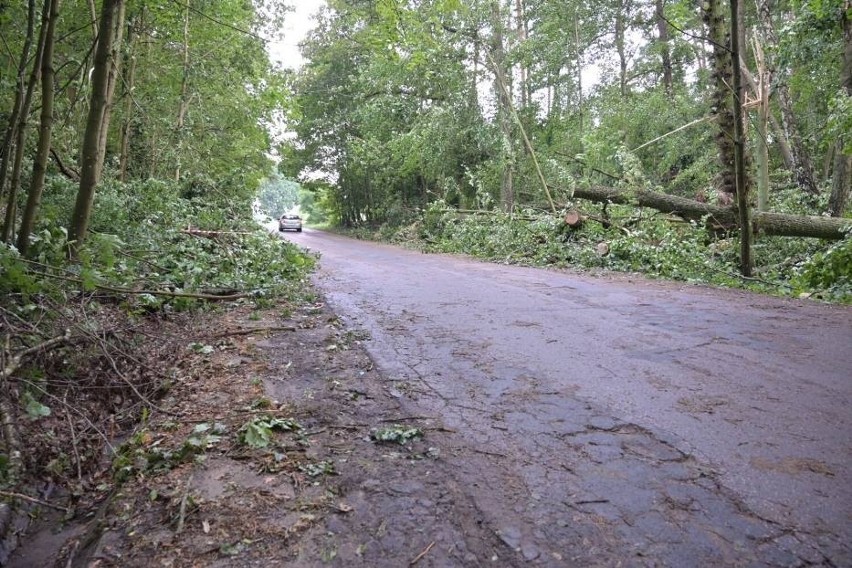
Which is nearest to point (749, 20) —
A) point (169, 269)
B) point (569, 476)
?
point (169, 269)

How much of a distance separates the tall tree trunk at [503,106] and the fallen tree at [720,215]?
4.34 m

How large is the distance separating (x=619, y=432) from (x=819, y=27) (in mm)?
11661

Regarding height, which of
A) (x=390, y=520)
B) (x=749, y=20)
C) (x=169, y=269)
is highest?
(x=749, y=20)

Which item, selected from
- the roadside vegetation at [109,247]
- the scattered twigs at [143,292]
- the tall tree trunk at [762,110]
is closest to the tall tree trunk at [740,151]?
the tall tree trunk at [762,110]

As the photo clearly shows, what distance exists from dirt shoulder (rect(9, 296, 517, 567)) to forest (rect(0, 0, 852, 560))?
0.60m

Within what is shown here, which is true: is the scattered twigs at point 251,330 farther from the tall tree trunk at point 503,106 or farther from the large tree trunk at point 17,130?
the tall tree trunk at point 503,106

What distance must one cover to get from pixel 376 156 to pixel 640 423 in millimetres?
20473

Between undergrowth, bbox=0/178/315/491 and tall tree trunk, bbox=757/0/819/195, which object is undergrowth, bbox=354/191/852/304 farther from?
undergrowth, bbox=0/178/315/491

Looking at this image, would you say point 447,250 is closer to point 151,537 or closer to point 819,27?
point 819,27

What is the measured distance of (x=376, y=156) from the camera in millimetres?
22391

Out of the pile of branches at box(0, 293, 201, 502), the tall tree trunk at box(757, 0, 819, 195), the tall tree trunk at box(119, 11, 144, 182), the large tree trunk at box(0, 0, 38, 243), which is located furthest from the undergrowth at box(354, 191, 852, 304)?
the large tree trunk at box(0, 0, 38, 243)

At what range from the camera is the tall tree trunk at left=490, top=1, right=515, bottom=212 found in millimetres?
17219

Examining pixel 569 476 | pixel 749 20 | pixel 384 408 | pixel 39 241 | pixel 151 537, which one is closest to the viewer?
pixel 151 537

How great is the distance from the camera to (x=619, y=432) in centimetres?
296
